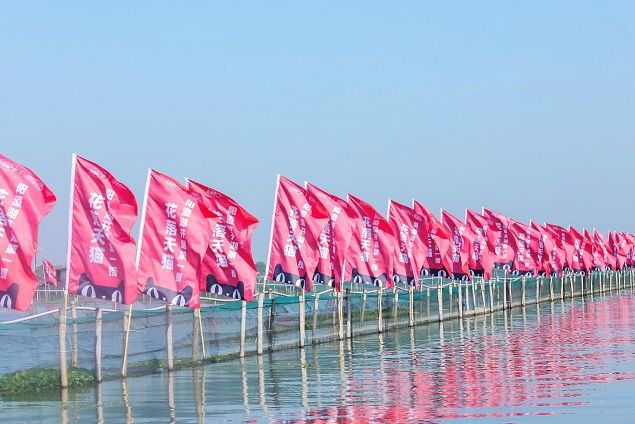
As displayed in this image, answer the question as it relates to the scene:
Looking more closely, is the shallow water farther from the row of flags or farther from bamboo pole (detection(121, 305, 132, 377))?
the row of flags

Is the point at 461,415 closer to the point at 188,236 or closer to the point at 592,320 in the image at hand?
the point at 188,236

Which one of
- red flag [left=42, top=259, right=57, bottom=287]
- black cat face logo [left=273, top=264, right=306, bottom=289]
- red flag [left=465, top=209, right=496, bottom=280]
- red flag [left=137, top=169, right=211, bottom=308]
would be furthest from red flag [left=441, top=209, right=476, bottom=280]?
A: red flag [left=42, top=259, right=57, bottom=287]

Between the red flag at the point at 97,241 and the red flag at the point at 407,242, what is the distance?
2003 cm

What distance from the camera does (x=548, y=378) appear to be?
2464cm

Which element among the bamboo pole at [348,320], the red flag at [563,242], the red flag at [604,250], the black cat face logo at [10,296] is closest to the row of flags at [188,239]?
the black cat face logo at [10,296]

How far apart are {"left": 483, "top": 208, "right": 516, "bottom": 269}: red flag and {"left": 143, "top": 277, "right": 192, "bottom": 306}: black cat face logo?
110ft

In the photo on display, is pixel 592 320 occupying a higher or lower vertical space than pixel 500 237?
lower

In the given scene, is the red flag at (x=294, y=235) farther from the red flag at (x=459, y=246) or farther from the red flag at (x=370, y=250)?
the red flag at (x=459, y=246)

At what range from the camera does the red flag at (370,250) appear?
1642 inches

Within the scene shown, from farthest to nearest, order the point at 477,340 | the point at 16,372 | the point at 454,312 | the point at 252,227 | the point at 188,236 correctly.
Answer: the point at 454,312, the point at 477,340, the point at 252,227, the point at 188,236, the point at 16,372

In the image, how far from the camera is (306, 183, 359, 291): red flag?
37125mm

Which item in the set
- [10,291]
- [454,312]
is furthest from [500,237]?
[10,291]

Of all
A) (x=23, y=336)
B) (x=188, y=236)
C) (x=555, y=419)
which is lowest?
(x=555, y=419)

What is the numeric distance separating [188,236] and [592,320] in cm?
2433
